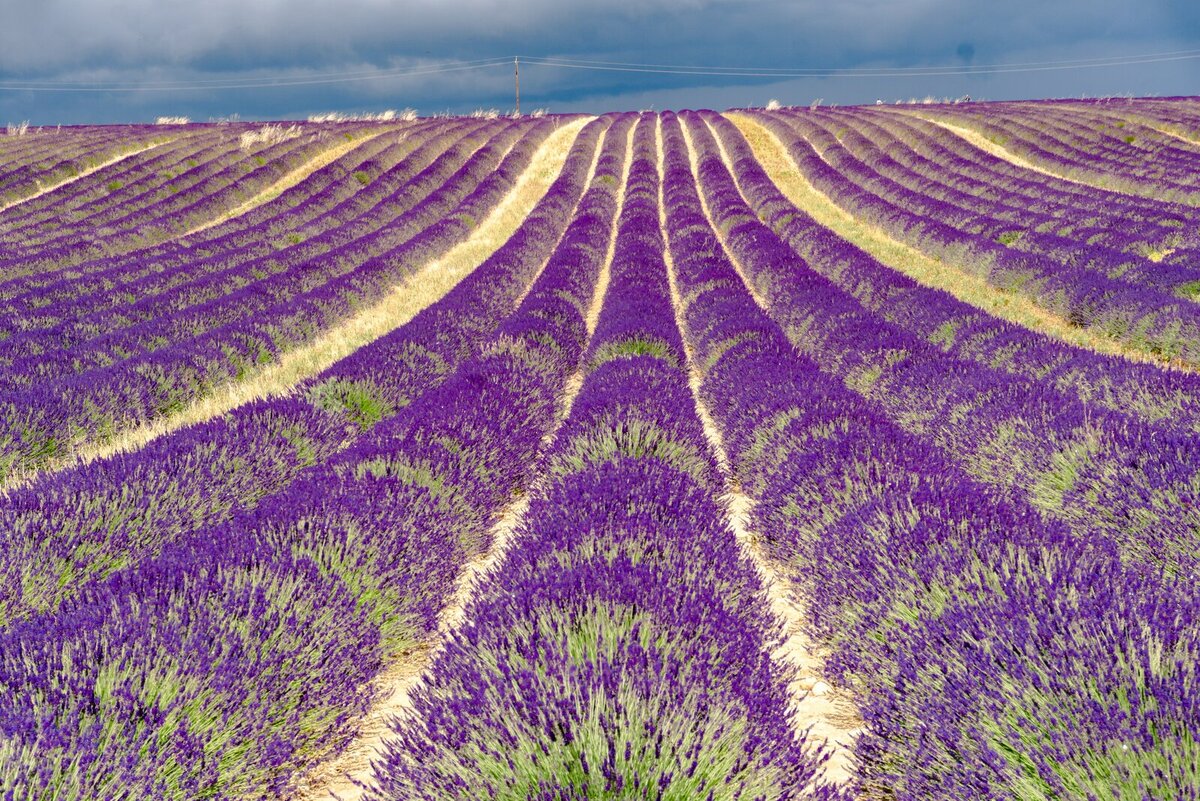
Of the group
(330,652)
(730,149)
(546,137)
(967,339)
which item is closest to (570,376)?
(967,339)

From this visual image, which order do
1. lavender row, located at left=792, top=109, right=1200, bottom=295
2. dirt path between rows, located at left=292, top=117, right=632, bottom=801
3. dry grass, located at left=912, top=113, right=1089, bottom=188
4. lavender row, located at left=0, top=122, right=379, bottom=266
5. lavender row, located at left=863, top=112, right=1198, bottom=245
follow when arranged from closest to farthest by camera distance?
dirt path between rows, located at left=292, top=117, right=632, bottom=801 < lavender row, located at left=792, top=109, right=1200, bottom=295 < lavender row, located at left=863, top=112, right=1198, bottom=245 < lavender row, located at left=0, top=122, right=379, bottom=266 < dry grass, located at left=912, top=113, right=1089, bottom=188

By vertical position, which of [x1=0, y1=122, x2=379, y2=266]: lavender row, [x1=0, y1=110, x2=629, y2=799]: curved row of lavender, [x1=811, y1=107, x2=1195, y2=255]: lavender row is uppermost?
[x1=0, y1=110, x2=629, y2=799]: curved row of lavender

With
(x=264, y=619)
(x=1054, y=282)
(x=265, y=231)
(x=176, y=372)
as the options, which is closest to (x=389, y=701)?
(x=264, y=619)

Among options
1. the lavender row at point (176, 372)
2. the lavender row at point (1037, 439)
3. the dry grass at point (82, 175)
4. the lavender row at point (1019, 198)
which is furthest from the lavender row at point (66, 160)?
the lavender row at point (1019, 198)

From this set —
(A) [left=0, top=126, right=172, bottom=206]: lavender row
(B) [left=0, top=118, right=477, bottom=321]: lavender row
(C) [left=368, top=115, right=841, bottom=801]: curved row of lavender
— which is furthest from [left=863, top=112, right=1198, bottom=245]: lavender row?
(A) [left=0, top=126, right=172, bottom=206]: lavender row

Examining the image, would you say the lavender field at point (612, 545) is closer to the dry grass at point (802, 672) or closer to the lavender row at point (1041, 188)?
the dry grass at point (802, 672)

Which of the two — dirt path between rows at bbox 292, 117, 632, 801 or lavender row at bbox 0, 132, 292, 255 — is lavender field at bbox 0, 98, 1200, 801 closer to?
dirt path between rows at bbox 292, 117, 632, 801

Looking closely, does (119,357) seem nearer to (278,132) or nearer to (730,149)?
(730,149)

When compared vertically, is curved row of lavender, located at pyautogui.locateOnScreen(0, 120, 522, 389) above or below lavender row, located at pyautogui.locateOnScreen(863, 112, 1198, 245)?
below
